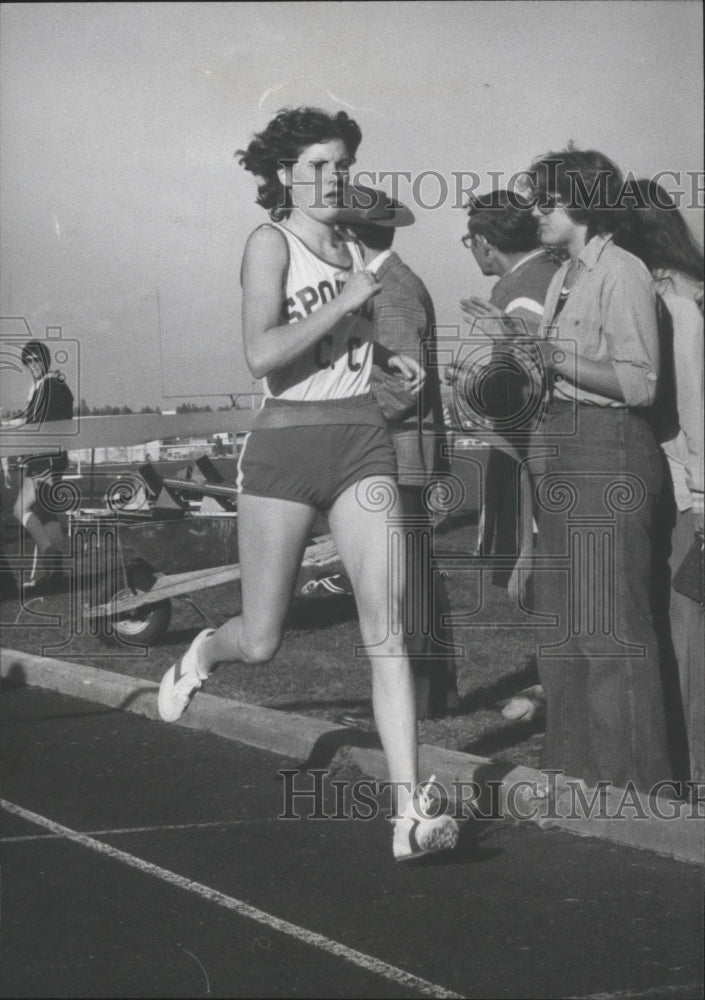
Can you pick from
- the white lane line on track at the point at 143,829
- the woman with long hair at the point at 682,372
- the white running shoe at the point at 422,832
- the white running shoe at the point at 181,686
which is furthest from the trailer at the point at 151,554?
the white running shoe at the point at 422,832

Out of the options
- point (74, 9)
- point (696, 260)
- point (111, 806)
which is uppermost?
point (74, 9)

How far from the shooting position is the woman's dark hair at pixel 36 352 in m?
4.30

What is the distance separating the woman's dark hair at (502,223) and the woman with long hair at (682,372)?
76 centimetres

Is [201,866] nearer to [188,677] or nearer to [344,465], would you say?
[188,677]

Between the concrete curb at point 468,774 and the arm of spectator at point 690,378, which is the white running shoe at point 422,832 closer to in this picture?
the concrete curb at point 468,774

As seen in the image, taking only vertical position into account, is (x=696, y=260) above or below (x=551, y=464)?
above

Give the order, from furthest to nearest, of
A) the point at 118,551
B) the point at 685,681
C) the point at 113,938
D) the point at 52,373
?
the point at 118,551, the point at 685,681, the point at 52,373, the point at 113,938

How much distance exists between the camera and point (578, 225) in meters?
4.78

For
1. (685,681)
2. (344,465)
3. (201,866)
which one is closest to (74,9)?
(344,465)

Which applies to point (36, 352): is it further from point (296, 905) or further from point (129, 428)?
point (296, 905)

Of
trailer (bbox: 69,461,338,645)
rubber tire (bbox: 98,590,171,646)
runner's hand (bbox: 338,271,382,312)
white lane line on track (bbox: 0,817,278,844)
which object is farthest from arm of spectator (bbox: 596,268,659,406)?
rubber tire (bbox: 98,590,171,646)

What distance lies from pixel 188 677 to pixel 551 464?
1292mm

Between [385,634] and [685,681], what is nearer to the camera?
[385,634]

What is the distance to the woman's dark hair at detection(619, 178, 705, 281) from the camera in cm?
473
